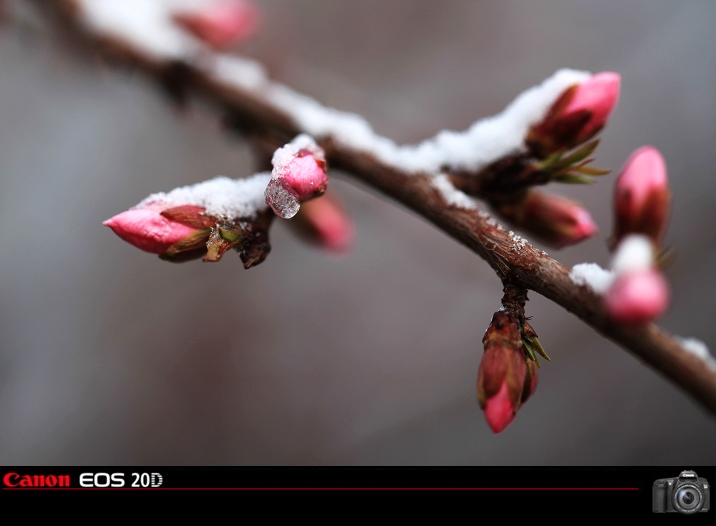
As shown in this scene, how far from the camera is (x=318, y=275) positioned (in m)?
2.84

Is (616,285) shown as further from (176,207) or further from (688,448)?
(688,448)

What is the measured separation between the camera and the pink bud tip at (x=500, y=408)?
2.31 feet

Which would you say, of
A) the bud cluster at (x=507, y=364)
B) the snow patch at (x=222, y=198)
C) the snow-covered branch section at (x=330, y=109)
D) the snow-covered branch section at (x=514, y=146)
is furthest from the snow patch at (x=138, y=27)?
the bud cluster at (x=507, y=364)

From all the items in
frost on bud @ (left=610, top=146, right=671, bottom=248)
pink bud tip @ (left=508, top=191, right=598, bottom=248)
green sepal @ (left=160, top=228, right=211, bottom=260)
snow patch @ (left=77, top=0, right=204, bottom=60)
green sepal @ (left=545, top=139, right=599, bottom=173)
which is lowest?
green sepal @ (left=160, top=228, right=211, bottom=260)

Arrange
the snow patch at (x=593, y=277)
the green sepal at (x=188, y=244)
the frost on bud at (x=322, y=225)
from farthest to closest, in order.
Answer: the frost on bud at (x=322, y=225) < the green sepal at (x=188, y=244) < the snow patch at (x=593, y=277)

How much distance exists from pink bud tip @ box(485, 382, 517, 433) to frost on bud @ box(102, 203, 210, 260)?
0.45 m

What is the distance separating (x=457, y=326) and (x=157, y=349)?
149 cm

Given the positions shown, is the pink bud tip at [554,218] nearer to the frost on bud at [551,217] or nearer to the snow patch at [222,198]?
the frost on bud at [551,217]

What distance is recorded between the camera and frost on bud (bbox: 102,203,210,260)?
0.72 m

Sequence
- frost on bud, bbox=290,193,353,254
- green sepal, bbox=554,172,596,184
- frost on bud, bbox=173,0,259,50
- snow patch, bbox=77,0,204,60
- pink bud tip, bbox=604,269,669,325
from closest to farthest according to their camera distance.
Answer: pink bud tip, bbox=604,269,669,325, green sepal, bbox=554,172,596,184, frost on bud, bbox=290,193,353,254, snow patch, bbox=77,0,204,60, frost on bud, bbox=173,0,259,50
